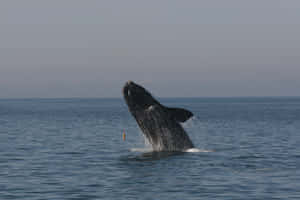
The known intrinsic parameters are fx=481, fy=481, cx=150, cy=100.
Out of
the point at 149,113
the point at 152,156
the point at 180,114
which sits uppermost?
the point at 149,113

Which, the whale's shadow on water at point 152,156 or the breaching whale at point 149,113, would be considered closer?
the whale's shadow on water at point 152,156

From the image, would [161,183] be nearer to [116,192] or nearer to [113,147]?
[116,192]

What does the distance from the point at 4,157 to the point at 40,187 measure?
12.6 meters

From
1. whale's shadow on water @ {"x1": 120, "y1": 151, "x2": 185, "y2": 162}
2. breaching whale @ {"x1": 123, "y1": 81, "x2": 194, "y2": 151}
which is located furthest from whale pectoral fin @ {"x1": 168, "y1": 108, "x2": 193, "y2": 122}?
whale's shadow on water @ {"x1": 120, "y1": 151, "x2": 185, "y2": 162}

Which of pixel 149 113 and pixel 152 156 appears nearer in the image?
pixel 149 113

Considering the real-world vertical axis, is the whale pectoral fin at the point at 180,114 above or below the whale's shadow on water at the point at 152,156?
above

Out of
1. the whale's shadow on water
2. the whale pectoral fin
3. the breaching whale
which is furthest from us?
the breaching whale

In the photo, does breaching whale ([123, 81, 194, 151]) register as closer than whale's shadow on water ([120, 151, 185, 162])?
No

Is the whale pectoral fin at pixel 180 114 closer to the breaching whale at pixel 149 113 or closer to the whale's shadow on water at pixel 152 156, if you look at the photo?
the breaching whale at pixel 149 113

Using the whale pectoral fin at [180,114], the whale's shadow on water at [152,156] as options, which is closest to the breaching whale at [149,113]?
the whale pectoral fin at [180,114]

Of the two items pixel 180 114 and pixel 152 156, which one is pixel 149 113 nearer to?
pixel 180 114

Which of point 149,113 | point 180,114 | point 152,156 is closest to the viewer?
point 180,114

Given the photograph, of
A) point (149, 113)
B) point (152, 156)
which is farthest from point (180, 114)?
point (152, 156)

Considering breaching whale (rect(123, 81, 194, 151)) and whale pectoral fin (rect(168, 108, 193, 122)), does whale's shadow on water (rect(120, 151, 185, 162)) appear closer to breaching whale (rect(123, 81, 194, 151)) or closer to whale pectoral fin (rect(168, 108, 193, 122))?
breaching whale (rect(123, 81, 194, 151))
